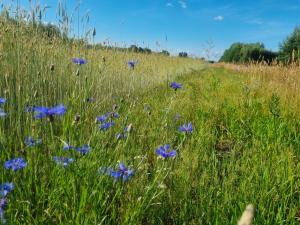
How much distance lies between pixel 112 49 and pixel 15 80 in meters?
2.20

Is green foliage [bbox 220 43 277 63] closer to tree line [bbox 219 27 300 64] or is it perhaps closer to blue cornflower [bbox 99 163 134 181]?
tree line [bbox 219 27 300 64]

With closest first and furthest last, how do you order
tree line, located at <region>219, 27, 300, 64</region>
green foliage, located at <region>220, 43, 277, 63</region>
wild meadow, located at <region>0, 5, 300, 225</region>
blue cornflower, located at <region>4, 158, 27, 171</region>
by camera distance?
blue cornflower, located at <region>4, 158, 27, 171</region> < wild meadow, located at <region>0, 5, 300, 225</region> < tree line, located at <region>219, 27, 300, 64</region> < green foliage, located at <region>220, 43, 277, 63</region>

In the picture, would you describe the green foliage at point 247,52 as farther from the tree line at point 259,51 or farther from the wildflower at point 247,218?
the wildflower at point 247,218

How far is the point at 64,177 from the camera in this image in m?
1.54

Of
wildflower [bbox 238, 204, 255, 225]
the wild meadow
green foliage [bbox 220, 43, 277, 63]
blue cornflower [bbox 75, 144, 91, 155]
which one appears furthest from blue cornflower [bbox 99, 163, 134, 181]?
green foliage [bbox 220, 43, 277, 63]

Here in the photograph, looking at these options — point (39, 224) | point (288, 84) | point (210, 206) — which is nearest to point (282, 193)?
point (210, 206)

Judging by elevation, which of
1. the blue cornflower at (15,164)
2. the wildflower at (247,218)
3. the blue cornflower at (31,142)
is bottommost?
the blue cornflower at (15,164)

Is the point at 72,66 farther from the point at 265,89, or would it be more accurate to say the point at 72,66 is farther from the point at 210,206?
the point at 265,89

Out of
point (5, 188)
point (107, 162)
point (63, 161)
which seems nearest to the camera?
point (5, 188)

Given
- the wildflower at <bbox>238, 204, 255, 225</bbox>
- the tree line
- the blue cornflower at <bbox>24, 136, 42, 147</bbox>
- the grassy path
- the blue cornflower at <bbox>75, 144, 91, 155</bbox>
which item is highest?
the tree line

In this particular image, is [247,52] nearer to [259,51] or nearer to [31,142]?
[259,51]

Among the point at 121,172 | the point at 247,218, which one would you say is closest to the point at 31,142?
the point at 121,172

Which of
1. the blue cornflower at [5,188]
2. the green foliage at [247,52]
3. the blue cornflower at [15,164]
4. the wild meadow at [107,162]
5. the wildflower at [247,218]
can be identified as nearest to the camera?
the wildflower at [247,218]

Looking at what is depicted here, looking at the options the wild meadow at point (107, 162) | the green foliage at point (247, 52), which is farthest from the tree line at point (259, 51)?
the wild meadow at point (107, 162)
